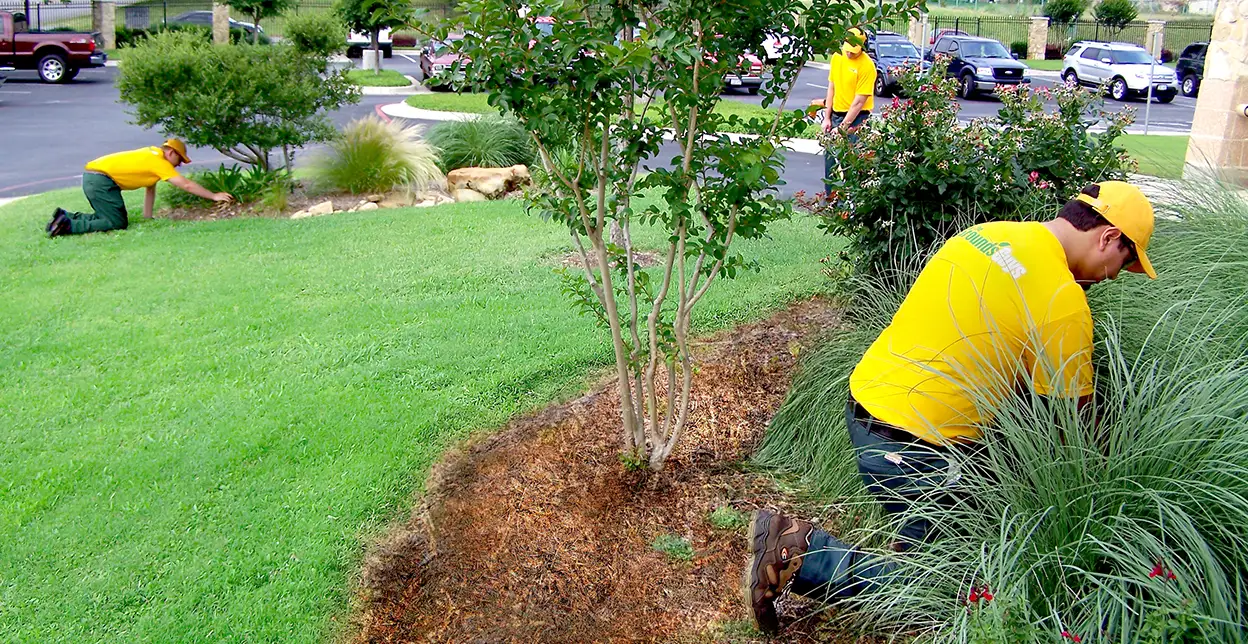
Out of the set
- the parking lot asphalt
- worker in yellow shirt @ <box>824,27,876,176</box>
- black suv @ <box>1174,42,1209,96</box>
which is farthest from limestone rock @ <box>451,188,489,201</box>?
black suv @ <box>1174,42,1209,96</box>

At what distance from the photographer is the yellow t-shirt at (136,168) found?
908 centimetres

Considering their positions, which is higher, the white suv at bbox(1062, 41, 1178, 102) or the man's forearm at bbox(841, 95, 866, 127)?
the white suv at bbox(1062, 41, 1178, 102)

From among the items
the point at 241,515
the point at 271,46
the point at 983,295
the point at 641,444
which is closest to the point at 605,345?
the point at 641,444

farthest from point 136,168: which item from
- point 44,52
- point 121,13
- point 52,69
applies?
point 121,13

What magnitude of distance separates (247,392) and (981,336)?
3.69 m

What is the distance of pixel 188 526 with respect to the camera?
385 centimetres

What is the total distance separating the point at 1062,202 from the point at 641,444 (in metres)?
2.63

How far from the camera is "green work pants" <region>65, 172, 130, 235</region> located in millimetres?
8922

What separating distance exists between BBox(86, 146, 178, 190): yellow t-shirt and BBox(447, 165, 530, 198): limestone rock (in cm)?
303

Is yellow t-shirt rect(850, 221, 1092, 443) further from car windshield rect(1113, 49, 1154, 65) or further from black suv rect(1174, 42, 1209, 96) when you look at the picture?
black suv rect(1174, 42, 1209, 96)

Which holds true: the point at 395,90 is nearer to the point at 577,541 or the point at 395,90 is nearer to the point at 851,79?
the point at 851,79

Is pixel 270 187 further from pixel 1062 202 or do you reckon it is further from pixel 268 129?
pixel 1062 202

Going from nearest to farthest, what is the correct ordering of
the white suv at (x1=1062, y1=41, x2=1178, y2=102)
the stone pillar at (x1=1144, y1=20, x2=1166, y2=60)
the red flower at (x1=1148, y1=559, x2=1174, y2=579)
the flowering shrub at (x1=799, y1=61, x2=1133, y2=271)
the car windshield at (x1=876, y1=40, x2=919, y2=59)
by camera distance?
the red flower at (x1=1148, y1=559, x2=1174, y2=579) < the flowering shrub at (x1=799, y1=61, x2=1133, y2=271) < the stone pillar at (x1=1144, y1=20, x2=1166, y2=60) < the car windshield at (x1=876, y1=40, x2=919, y2=59) < the white suv at (x1=1062, y1=41, x2=1178, y2=102)

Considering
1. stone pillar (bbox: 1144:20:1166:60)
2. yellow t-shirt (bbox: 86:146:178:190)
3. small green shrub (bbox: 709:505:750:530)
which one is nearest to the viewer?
small green shrub (bbox: 709:505:750:530)
